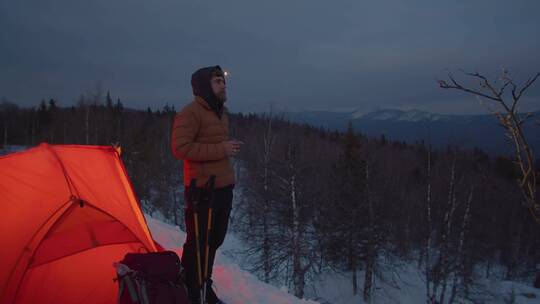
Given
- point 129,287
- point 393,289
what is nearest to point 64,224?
point 129,287

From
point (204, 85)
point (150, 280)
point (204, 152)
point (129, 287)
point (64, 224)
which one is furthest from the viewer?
point (64, 224)

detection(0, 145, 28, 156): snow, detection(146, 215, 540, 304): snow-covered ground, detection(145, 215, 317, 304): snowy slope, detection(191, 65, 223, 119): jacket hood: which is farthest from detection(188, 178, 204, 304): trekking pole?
detection(0, 145, 28, 156): snow

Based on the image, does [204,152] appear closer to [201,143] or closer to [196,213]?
[201,143]

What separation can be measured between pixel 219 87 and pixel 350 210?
64.8 ft

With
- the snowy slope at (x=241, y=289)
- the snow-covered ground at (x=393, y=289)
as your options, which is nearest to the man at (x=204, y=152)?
the snowy slope at (x=241, y=289)

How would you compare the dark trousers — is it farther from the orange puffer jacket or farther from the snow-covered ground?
the snow-covered ground

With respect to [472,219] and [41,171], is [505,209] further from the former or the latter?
[41,171]

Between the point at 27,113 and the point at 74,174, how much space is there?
6263cm

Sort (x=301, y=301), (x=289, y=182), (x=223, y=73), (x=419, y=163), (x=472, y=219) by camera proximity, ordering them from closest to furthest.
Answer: (x=223, y=73), (x=301, y=301), (x=289, y=182), (x=472, y=219), (x=419, y=163)

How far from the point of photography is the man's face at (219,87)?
3.31 meters

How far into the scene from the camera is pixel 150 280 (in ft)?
9.70

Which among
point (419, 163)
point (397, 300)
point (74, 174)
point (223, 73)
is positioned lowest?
point (397, 300)

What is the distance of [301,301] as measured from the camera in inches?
170

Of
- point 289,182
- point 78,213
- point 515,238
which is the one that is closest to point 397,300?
point 289,182
